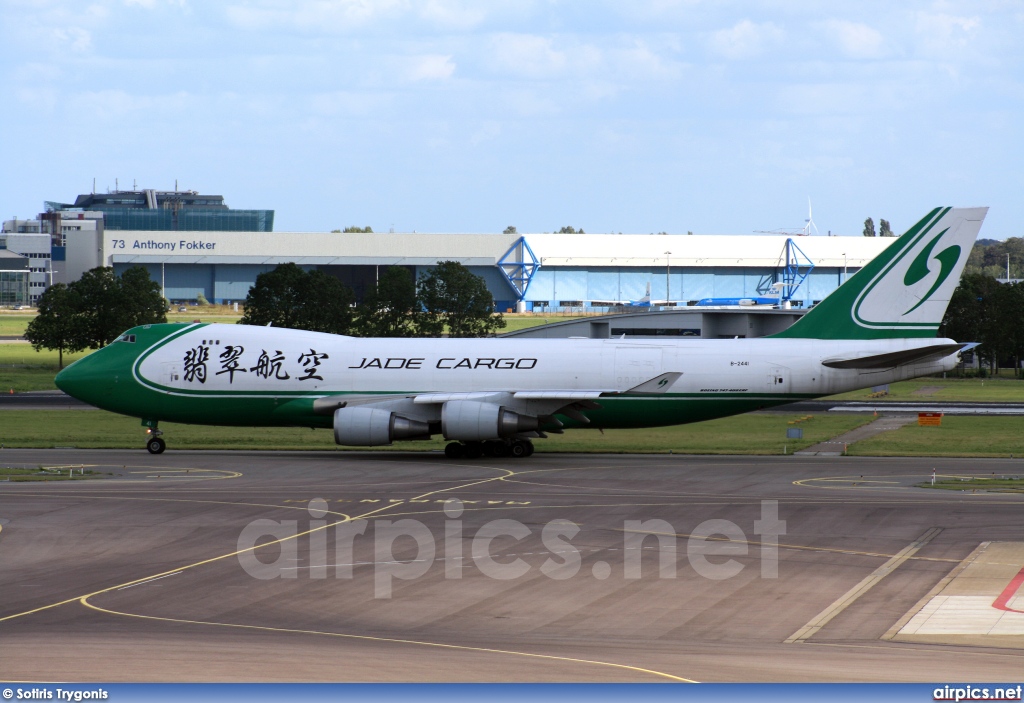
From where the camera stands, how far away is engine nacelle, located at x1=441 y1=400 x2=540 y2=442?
4562 centimetres

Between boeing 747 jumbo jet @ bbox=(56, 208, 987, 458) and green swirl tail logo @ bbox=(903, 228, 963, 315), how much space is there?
0.04 m

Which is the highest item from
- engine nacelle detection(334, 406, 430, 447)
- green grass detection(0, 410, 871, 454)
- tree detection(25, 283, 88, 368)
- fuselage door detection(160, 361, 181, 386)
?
tree detection(25, 283, 88, 368)

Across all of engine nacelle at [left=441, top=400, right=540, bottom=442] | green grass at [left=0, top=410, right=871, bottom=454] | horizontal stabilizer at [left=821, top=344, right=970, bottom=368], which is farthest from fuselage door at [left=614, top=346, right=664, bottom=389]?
horizontal stabilizer at [left=821, top=344, right=970, bottom=368]

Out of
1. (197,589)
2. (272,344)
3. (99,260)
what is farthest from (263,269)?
(197,589)

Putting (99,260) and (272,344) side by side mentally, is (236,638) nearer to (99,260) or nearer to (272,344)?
(272,344)

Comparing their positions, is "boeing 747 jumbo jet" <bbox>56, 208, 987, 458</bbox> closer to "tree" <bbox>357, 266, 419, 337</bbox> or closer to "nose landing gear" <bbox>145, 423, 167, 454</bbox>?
"nose landing gear" <bbox>145, 423, 167, 454</bbox>

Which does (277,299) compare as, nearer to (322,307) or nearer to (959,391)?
(322,307)

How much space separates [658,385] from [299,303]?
5601cm

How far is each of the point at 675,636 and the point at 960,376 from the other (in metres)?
87.8

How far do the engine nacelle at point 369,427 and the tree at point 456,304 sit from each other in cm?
5205

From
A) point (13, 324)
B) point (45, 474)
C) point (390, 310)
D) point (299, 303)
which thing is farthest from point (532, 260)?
point (45, 474)

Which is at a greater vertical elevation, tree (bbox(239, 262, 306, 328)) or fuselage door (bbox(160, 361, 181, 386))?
tree (bbox(239, 262, 306, 328))

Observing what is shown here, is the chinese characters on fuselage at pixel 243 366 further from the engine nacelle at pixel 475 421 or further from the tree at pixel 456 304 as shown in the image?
the tree at pixel 456 304

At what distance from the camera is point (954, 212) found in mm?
47094
